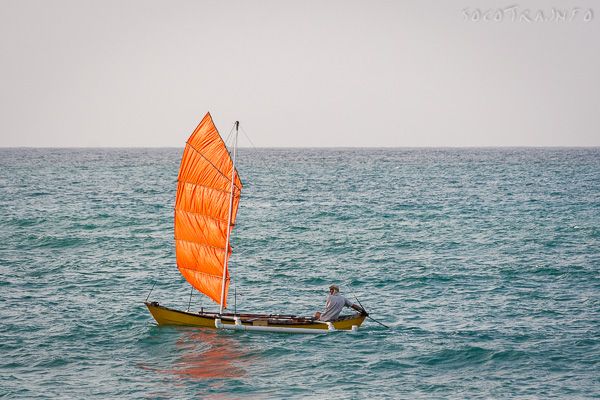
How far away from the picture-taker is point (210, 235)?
109 ft

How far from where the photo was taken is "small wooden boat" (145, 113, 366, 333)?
31750 mm

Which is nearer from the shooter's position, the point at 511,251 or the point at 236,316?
the point at 236,316

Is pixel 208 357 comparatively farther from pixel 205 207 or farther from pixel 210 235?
pixel 205 207

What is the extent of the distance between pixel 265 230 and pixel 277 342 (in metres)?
32.6

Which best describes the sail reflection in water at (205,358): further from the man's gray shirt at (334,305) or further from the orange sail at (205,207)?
the man's gray shirt at (334,305)

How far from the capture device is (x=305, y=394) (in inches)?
979

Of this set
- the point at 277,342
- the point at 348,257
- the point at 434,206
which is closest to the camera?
the point at 277,342

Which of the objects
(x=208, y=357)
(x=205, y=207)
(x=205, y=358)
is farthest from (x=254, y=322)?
(x=205, y=207)

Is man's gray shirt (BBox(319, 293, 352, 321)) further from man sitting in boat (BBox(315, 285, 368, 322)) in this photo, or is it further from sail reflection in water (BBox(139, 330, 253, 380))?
sail reflection in water (BBox(139, 330, 253, 380))

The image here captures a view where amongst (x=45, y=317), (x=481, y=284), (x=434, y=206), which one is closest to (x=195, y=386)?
(x=45, y=317)

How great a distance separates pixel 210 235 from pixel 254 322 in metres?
4.05

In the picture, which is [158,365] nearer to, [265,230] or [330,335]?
[330,335]

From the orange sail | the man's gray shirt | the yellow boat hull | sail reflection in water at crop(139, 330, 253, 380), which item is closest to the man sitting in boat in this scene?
the man's gray shirt

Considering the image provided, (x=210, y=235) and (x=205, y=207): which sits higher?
(x=205, y=207)
